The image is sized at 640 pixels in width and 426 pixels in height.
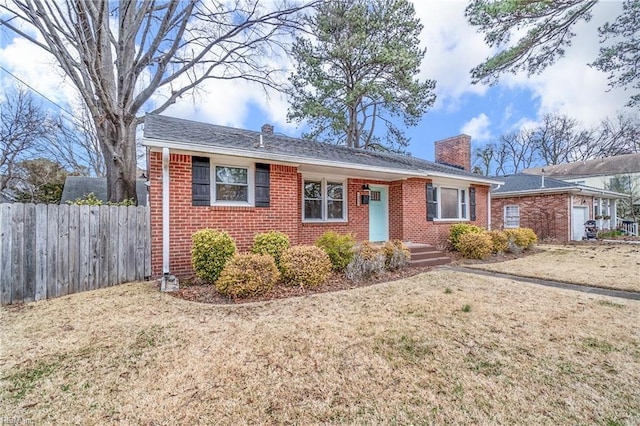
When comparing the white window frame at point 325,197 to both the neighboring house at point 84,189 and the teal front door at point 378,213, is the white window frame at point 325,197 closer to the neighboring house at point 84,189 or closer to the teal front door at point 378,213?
the teal front door at point 378,213

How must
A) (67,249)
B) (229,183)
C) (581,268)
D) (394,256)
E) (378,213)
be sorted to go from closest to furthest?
(67,249) → (229,183) → (394,256) → (581,268) → (378,213)

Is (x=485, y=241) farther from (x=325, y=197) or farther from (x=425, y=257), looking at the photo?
(x=325, y=197)

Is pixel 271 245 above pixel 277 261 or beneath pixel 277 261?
above

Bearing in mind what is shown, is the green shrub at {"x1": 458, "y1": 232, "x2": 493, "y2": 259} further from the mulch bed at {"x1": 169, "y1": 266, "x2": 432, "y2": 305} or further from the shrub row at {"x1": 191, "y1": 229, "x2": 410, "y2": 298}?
the mulch bed at {"x1": 169, "y1": 266, "x2": 432, "y2": 305}

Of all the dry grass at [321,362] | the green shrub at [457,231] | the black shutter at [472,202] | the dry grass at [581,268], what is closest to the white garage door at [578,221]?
the dry grass at [581,268]

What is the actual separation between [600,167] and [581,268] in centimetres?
3076

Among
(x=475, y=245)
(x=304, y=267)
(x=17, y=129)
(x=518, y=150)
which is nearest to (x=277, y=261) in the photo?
(x=304, y=267)

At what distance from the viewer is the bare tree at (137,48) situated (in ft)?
28.5

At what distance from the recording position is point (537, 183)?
1738 centimetres

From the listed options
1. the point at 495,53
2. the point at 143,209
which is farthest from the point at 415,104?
the point at 143,209

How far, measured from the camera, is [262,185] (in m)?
7.62

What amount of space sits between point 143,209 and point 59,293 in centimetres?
211

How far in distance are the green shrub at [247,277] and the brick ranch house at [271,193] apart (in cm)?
189

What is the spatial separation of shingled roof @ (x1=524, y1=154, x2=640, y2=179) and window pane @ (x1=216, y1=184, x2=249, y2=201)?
35978mm
